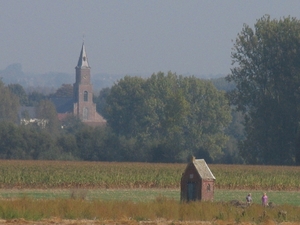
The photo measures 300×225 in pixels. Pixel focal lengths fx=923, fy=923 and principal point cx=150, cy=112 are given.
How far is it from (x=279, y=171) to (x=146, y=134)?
180 feet

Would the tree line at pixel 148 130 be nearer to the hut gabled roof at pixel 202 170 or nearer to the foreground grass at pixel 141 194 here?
the foreground grass at pixel 141 194

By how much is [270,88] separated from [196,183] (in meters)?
45.8

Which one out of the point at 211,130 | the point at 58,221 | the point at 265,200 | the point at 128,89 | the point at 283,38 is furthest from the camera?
the point at 128,89

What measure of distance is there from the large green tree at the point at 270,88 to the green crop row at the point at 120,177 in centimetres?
2056

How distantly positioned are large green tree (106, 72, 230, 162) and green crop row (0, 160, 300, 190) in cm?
3688

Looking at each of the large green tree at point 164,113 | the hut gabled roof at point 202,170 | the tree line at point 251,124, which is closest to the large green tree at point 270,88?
the tree line at point 251,124

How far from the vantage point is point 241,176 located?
55.1 metres

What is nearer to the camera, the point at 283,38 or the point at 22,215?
the point at 22,215

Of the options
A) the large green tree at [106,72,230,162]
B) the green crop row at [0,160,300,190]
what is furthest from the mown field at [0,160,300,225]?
the large green tree at [106,72,230,162]

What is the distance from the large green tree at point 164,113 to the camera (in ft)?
355

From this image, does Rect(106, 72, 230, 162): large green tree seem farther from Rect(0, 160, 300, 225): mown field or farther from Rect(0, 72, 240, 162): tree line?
Rect(0, 160, 300, 225): mown field

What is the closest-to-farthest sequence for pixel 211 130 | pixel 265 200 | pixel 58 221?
pixel 58 221
pixel 265 200
pixel 211 130

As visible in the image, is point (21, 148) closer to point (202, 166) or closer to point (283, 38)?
point (283, 38)

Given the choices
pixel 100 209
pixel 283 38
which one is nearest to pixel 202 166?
pixel 100 209
